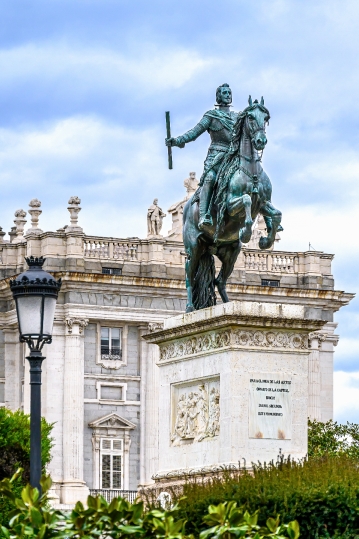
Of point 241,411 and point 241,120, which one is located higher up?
point 241,120

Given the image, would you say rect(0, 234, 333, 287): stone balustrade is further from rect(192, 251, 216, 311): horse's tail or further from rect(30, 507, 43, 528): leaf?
rect(30, 507, 43, 528): leaf

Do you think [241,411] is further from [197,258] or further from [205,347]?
[197,258]

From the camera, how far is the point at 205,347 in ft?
67.9

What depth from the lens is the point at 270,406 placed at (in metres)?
20.2

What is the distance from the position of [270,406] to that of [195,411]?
1.11 m

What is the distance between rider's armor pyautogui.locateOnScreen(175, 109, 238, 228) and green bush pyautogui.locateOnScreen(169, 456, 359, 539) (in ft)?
17.9

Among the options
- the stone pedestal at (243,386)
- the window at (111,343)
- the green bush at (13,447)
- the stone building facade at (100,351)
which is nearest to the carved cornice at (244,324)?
the stone pedestal at (243,386)

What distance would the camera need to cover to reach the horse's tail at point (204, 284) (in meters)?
22.4

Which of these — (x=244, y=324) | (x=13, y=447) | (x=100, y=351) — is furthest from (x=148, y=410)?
(x=244, y=324)

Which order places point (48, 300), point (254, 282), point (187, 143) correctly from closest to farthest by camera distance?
1. point (48, 300)
2. point (187, 143)
3. point (254, 282)

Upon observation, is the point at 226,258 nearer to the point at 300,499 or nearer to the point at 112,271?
the point at 300,499

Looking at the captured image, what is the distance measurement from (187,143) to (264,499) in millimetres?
7179

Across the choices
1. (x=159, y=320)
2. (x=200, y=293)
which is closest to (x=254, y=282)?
(x=159, y=320)

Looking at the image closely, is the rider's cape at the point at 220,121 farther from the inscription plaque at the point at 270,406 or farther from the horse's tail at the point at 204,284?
the inscription plaque at the point at 270,406
